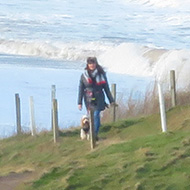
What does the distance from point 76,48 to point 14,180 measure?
36581 millimetres

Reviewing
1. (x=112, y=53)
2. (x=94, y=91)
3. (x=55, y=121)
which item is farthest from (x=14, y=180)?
(x=112, y=53)

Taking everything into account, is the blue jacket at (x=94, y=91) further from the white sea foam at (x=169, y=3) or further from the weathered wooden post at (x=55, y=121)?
the white sea foam at (x=169, y=3)

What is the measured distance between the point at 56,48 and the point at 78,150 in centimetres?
3455

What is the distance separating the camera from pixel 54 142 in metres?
13.7

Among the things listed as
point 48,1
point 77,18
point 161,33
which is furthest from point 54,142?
point 48,1

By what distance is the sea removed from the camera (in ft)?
76.3

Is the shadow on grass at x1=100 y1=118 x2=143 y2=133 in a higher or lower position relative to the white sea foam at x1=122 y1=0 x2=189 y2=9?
higher

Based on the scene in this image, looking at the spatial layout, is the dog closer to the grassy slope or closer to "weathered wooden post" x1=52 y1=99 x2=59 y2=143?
the grassy slope

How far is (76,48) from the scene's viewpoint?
4603cm

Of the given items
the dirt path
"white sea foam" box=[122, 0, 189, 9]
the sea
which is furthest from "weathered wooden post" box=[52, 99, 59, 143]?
"white sea foam" box=[122, 0, 189, 9]

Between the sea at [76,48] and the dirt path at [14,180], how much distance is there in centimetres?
715

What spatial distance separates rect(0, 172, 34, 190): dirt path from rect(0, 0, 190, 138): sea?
23.4 feet

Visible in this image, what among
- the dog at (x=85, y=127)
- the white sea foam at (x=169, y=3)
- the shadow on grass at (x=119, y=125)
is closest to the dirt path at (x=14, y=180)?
the dog at (x=85, y=127)

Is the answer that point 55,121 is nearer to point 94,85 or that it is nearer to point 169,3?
point 94,85
